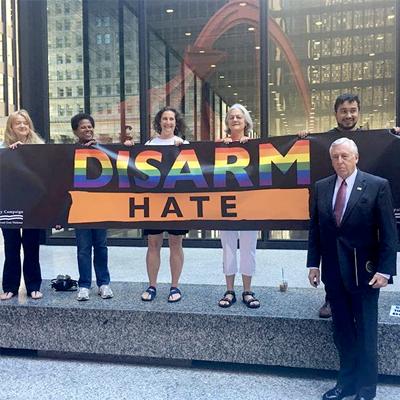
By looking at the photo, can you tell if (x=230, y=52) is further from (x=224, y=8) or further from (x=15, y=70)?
(x=15, y=70)

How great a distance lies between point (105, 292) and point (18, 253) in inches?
33.7

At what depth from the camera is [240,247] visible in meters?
4.07

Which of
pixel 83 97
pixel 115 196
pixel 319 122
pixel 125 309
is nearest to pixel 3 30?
pixel 83 97

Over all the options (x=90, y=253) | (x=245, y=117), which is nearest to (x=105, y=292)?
(x=90, y=253)

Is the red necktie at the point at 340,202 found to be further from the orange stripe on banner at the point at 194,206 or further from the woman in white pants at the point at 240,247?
the woman in white pants at the point at 240,247

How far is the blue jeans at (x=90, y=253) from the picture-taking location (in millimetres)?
4227

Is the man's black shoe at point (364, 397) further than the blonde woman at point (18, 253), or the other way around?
the blonde woman at point (18, 253)

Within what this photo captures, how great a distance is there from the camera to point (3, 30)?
Result: 10.3 metres

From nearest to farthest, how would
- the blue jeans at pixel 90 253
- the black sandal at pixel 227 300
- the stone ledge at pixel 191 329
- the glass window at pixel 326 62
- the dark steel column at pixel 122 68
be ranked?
the stone ledge at pixel 191 329 < the black sandal at pixel 227 300 < the blue jeans at pixel 90 253 < the glass window at pixel 326 62 < the dark steel column at pixel 122 68

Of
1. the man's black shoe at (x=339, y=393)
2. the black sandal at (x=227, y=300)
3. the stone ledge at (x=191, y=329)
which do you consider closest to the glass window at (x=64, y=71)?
the stone ledge at (x=191, y=329)

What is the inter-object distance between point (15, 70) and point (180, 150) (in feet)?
21.2

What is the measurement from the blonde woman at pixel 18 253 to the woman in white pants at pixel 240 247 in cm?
157

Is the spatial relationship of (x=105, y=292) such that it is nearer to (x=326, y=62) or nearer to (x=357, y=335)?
(x=357, y=335)

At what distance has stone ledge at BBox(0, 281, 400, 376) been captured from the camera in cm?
348
